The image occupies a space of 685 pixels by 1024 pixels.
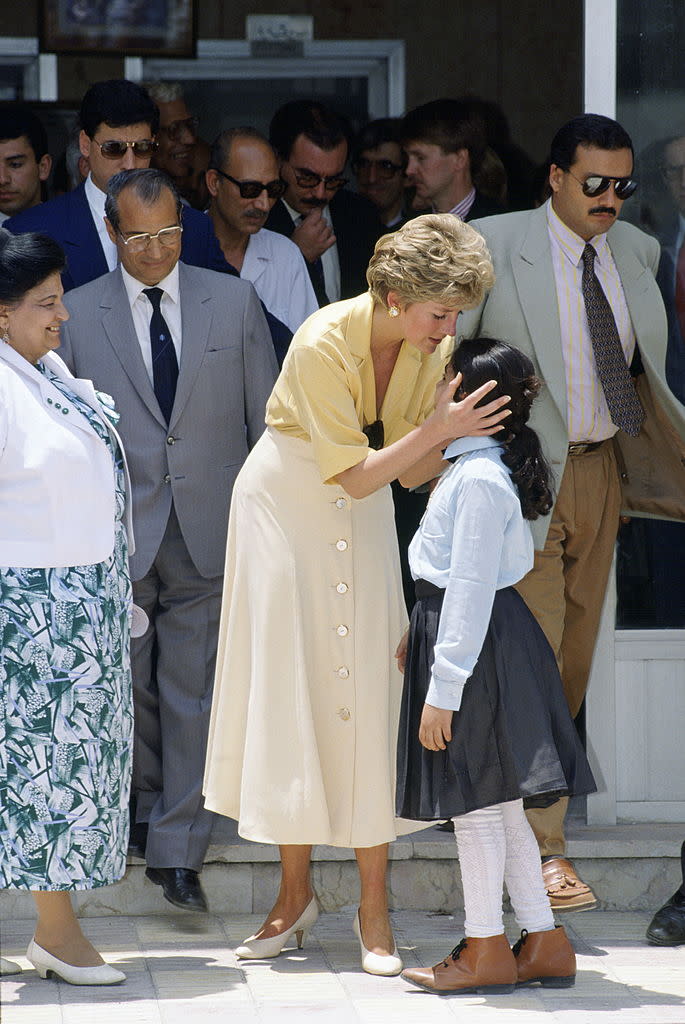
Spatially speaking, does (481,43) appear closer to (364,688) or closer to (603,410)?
(603,410)

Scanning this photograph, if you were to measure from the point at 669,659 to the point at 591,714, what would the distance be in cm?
29

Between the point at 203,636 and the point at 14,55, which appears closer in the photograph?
the point at 203,636

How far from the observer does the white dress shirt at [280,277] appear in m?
5.18

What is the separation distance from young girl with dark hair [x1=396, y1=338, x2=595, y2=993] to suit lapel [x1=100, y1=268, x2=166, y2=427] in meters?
0.93

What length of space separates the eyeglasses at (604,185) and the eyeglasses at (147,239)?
1.11m

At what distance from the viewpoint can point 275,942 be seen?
416 cm

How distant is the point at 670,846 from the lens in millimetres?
4695

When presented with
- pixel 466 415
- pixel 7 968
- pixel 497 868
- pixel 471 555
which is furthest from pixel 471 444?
pixel 7 968

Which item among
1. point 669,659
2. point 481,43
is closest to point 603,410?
point 669,659

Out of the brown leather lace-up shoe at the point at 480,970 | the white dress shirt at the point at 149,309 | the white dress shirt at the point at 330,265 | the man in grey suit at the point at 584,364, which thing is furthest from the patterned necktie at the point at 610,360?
the brown leather lace-up shoe at the point at 480,970

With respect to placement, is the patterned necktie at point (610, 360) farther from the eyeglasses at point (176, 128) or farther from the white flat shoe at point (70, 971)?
the eyeglasses at point (176, 128)

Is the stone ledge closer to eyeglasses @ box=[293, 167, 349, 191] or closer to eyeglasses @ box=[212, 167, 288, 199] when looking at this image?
eyeglasses @ box=[212, 167, 288, 199]

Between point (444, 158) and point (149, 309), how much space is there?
4.69 ft

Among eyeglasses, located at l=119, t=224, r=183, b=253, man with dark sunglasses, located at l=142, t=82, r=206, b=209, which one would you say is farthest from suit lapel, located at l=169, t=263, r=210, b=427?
man with dark sunglasses, located at l=142, t=82, r=206, b=209
